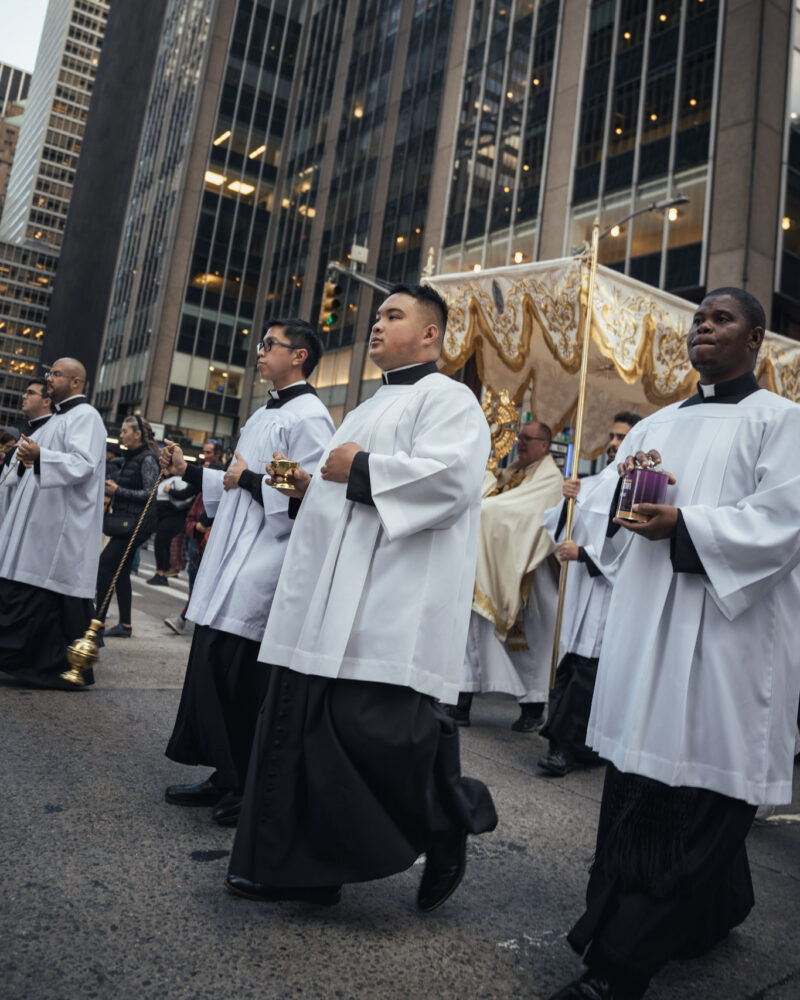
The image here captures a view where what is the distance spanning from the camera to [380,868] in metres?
2.51

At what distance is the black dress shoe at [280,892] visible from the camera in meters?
2.57

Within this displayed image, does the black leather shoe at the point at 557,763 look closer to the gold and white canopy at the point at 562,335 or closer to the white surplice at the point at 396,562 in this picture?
the white surplice at the point at 396,562

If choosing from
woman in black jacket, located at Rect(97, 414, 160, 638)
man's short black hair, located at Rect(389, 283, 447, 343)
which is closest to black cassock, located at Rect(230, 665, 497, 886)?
man's short black hair, located at Rect(389, 283, 447, 343)

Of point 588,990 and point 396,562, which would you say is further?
point 396,562

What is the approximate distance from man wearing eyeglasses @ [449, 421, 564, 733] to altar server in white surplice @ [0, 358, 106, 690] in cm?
281

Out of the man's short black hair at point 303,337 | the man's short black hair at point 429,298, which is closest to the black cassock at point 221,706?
the man's short black hair at point 303,337

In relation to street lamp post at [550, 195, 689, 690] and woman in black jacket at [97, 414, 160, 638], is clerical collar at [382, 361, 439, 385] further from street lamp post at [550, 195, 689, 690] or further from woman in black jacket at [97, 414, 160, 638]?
woman in black jacket at [97, 414, 160, 638]

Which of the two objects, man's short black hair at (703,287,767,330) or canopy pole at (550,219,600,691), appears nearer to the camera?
man's short black hair at (703,287,767,330)

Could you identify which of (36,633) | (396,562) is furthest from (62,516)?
(396,562)

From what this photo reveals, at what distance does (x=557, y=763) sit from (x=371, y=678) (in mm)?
2605

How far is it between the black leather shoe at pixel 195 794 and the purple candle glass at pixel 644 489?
2103 millimetres

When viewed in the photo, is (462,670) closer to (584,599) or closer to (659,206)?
(584,599)

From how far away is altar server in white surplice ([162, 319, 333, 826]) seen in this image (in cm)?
346

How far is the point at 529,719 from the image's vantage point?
20.2ft
